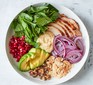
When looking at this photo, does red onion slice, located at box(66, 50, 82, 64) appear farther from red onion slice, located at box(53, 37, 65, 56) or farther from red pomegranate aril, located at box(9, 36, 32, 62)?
red pomegranate aril, located at box(9, 36, 32, 62)

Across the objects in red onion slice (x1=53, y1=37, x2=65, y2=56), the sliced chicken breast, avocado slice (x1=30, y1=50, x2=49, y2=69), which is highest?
the sliced chicken breast

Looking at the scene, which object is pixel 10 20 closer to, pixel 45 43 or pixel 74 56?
pixel 45 43

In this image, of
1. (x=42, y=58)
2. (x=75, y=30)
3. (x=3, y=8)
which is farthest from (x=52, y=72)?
(x=3, y=8)

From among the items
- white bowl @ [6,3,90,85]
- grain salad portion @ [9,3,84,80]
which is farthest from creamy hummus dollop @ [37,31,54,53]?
white bowl @ [6,3,90,85]

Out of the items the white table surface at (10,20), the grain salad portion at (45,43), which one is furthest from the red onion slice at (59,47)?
the white table surface at (10,20)

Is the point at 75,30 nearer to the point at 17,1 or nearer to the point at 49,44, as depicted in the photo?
the point at 49,44

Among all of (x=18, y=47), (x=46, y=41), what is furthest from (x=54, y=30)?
(x=18, y=47)
